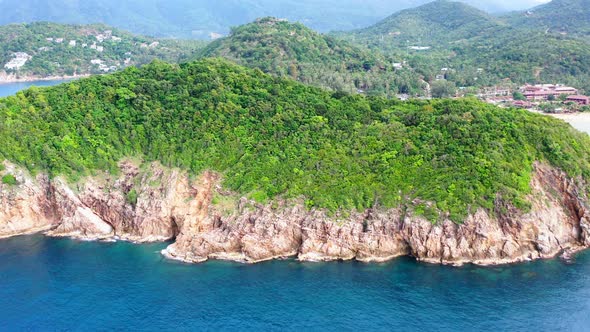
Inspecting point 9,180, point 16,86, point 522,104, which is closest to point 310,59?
point 522,104

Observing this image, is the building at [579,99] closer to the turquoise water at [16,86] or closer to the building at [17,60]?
the turquoise water at [16,86]

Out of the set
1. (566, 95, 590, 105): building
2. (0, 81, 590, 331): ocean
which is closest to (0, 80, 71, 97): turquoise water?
(0, 81, 590, 331): ocean

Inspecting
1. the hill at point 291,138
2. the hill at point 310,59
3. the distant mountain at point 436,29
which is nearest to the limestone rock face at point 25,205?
the hill at point 291,138

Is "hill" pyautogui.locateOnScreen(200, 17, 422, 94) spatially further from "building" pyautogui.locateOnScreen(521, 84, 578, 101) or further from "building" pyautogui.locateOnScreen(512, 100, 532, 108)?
"building" pyautogui.locateOnScreen(521, 84, 578, 101)

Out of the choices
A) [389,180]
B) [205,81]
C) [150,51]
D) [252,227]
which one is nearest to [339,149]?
[389,180]

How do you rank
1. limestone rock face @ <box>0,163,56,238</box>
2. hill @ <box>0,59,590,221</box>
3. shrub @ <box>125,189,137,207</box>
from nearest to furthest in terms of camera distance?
hill @ <box>0,59,590,221</box> → shrub @ <box>125,189,137,207</box> → limestone rock face @ <box>0,163,56,238</box>

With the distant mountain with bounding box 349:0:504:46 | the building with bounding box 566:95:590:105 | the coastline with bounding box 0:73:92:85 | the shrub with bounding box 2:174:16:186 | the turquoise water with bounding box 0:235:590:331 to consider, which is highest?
the distant mountain with bounding box 349:0:504:46

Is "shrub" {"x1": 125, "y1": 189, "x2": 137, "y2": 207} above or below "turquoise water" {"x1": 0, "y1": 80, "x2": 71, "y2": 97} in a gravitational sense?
below
